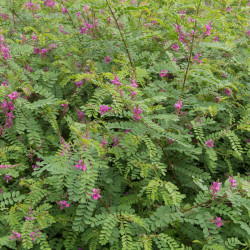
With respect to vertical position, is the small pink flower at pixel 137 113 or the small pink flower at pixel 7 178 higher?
the small pink flower at pixel 137 113

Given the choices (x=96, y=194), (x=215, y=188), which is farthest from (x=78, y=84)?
(x=215, y=188)

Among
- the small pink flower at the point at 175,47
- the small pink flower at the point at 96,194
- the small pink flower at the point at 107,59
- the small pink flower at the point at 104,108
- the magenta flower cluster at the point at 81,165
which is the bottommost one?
the small pink flower at the point at 96,194

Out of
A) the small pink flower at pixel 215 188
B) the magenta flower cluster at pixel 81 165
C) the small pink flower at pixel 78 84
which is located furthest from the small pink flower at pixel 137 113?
the small pink flower at pixel 78 84

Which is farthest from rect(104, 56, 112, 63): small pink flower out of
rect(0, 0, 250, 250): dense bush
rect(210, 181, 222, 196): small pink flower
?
rect(210, 181, 222, 196): small pink flower

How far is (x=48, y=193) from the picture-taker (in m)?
2.15

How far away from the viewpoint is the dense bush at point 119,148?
6.68 feet

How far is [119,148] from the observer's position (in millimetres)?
2271

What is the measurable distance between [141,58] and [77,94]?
2.69 ft

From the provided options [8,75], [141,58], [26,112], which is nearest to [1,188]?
[26,112]

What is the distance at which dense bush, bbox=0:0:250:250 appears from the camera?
2037 millimetres

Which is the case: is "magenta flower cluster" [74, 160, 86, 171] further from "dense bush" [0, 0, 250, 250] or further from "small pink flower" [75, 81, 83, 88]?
"small pink flower" [75, 81, 83, 88]

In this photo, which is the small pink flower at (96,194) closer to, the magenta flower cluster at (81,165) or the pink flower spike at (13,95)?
the magenta flower cluster at (81,165)

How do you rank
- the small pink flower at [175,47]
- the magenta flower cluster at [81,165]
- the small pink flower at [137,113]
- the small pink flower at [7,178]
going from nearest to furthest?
the magenta flower cluster at [81,165] → the small pink flower at [137,113] → the small pink flower at [7,178] → the small pink flower at [175,47]

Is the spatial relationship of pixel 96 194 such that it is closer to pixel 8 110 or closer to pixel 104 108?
pixel 104 108
